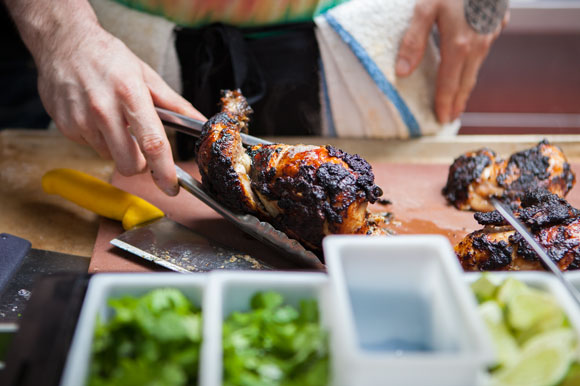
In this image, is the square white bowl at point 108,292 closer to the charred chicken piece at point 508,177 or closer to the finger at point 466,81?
the charred chicken piece at point 508,177

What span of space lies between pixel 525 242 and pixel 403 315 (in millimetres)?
788

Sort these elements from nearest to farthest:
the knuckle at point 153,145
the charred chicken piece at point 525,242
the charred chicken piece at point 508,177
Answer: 1. the charred chicken piece at point 525,242
2. the knuckle at point 153,145
3. the charred chicken piece at point 508,177

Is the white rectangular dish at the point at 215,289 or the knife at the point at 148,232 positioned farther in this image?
the knife at the point at 148,232

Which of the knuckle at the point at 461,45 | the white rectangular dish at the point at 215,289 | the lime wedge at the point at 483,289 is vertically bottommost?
the white rectangular dish at the point at 215,289

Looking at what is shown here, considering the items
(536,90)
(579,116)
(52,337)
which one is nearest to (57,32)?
(52,337)

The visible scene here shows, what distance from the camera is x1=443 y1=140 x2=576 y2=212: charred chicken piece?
7.75 feet

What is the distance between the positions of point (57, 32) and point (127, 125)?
20.9 inches

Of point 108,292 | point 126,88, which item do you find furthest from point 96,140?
point 108,292

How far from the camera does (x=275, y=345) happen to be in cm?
104

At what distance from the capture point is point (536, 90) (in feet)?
16.5

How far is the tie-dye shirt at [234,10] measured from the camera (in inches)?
106

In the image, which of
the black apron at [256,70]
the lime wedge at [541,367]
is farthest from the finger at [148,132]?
the lime wedge at [541,367]

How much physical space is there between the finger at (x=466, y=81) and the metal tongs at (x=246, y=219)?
51.9 inches

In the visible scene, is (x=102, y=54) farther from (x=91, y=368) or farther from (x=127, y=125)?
(x=91, y=368)
